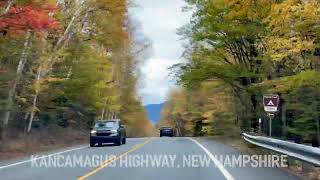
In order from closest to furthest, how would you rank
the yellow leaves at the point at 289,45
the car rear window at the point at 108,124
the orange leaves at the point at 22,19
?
the yellow leaves at the point at 289,45, the orange leaves at the point at 22,19, the car rear window at the point at 108,124

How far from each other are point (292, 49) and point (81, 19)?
62.5ft

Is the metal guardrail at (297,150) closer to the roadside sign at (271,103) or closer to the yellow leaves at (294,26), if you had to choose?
the roadside sign at (271,103)

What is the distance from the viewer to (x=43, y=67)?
30984 millimetres

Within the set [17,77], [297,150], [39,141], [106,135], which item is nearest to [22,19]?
[17,77]

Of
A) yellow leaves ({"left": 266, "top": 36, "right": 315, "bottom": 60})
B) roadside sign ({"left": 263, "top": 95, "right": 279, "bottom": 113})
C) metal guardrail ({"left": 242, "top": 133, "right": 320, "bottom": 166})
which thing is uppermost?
yellow leaves ({"left": 266, "top": 36, "right": 315, "bottom": 60})

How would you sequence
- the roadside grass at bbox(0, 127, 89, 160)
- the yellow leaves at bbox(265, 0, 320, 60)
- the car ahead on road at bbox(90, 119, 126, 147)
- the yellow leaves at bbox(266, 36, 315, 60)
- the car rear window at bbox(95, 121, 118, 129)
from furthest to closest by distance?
1. the car rear window at bbox(95, 121, 118, 129)
2. the car ahead on road at bbox(90, 119, 126, 147)
3. the roadside grass at bbox(0, 127, 89, 160)
4. the yellow leaves at bbox(266, 36, 315, 60)
5. the yellow leaves at bbox(265, 0, 320, 60)

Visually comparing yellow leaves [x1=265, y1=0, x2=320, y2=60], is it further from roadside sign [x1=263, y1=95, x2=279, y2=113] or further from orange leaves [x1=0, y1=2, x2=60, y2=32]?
orange leaves [x1=0, y1=2, x2=60, y2=32]

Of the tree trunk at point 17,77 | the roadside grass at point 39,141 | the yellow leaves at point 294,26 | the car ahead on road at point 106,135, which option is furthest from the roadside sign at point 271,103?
the car ahead on road at point 106,135

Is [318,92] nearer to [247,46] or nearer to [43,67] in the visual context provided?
[247,46]

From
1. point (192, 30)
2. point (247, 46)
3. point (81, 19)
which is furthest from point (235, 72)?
point (81, 19)

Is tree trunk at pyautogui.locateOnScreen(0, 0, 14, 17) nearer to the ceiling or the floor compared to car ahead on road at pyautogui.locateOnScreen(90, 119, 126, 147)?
nearer to the ceiling

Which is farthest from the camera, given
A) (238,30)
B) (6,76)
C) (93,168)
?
(238,30)

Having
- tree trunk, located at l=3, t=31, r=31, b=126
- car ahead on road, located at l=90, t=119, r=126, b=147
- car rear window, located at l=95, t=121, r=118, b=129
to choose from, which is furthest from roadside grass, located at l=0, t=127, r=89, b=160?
car rear window, located at l=95, t=121, r=118, b=129

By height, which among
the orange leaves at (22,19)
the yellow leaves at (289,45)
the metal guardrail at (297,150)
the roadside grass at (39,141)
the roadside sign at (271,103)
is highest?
the orange leaves at (22,19)
